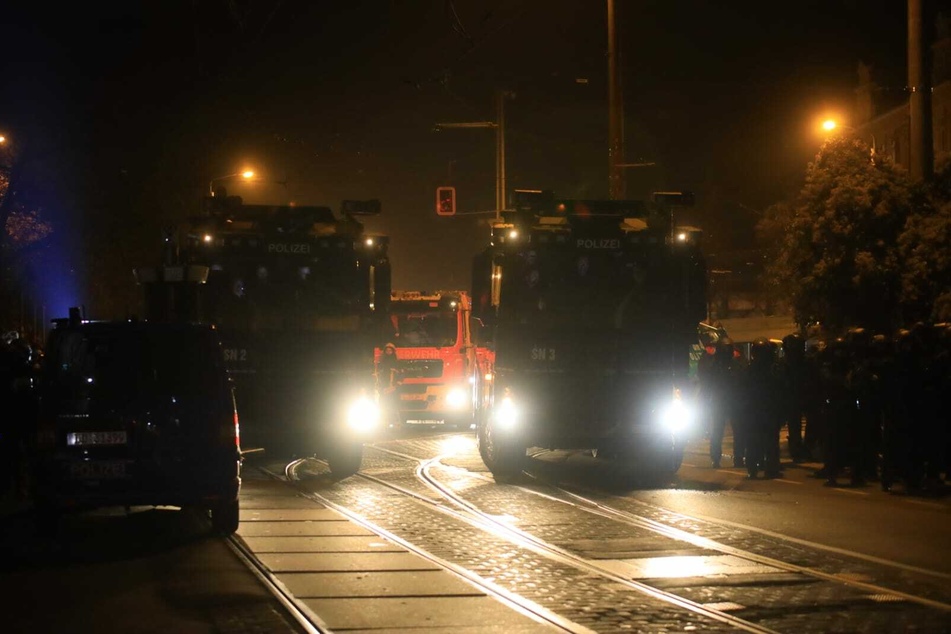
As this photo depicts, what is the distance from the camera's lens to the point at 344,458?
19.0 meters

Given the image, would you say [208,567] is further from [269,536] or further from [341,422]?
[341,422]

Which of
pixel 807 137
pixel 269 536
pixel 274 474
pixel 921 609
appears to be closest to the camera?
pixel 921 609

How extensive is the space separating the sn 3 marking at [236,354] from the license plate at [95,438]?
6.41m

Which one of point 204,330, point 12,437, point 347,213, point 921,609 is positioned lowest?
point 921,609

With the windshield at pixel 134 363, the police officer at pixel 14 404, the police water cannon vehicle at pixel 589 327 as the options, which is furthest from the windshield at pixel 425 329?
the windshield at pixel 134 363

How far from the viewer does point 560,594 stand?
388 inches

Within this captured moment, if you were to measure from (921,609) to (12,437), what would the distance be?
1074 centimetres

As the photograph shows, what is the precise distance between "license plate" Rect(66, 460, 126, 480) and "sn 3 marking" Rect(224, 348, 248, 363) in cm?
648

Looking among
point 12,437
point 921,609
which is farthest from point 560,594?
point 12,437

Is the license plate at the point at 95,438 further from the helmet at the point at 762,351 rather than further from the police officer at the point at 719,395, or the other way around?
the police officer at the point at 719,395

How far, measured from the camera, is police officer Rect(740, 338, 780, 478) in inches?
757

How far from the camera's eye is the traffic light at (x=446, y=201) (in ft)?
125

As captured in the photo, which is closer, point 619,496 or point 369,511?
point 369,511

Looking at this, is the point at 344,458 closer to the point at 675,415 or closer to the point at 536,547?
the point at 675,415
